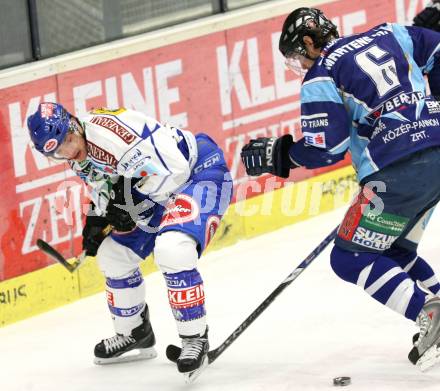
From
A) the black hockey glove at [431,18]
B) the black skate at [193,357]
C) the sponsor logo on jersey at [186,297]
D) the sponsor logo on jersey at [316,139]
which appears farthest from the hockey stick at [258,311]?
the black hockey glove at [431,18]

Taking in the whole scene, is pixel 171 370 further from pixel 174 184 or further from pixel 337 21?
pixel 337 21

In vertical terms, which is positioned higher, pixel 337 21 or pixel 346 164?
→ pixel 337 21

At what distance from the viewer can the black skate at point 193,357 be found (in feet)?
16.3

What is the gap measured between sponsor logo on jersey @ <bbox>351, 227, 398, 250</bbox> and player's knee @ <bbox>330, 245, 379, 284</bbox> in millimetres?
37

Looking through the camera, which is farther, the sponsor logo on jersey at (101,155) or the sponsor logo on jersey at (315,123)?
the sponsor logo on jersey at (101,155)

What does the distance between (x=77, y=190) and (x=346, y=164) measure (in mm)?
1900

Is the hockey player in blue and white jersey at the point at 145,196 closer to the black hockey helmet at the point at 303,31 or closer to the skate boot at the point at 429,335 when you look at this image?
the black hockey helmet at the point at 303,31

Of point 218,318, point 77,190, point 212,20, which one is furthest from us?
point 212,20

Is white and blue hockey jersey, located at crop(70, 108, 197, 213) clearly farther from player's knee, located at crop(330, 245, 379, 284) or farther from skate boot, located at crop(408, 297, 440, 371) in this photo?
skate boot, located at crop(408, 297, 440, 371)

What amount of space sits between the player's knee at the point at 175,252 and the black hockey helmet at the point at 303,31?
0.79 m

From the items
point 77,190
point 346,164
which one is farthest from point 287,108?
point 77,190

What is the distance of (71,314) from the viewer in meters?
6.25

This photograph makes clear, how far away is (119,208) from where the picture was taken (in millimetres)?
5164

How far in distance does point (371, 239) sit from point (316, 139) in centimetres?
41
